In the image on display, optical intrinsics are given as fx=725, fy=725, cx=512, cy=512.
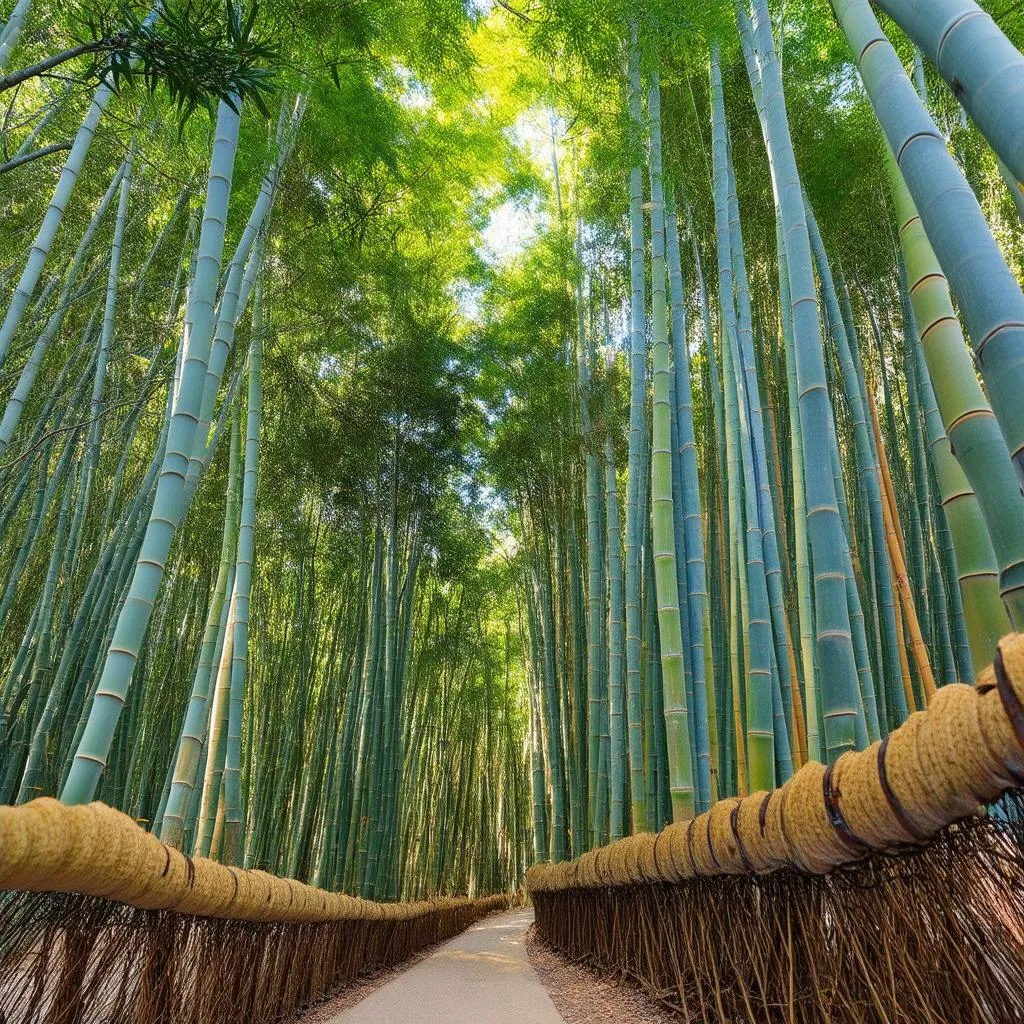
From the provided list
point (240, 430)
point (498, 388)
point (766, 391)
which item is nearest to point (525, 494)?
point (498, 388)

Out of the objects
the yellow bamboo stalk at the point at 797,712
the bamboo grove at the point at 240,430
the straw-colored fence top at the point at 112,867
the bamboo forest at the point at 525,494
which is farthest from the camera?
the yellow bamboo stalk at the point at 797,712

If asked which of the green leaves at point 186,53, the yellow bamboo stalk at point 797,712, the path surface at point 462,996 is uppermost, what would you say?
the green leaves at point 186,53

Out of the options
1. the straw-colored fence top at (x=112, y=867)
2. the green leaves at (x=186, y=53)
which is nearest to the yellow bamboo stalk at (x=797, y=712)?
the straw-colored fence top at (x=112, y=867)

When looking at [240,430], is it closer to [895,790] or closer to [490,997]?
[490,997]

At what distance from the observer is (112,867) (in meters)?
1.02

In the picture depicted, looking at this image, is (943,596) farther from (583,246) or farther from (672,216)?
(583,246)

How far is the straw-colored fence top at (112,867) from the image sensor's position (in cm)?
83

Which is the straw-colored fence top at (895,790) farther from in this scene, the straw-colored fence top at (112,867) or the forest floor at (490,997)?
the straw-colored fence top at (112,867)

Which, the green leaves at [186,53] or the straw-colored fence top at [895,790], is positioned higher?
the green leaves at [186,53]

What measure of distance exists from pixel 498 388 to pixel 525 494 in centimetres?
100

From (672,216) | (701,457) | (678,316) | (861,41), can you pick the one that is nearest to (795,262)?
(861,41)

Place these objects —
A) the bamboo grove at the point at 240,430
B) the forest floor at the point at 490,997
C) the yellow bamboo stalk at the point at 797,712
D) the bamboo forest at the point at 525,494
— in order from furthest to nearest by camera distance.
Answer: the yellow bamboo stalk at the point at 797,712 < the bamboo grove at the point at 240,430 < the forest floor at the point at 490,997 < the bamboo forest at the point at 525,494

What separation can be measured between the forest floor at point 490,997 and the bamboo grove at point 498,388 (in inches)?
24.2

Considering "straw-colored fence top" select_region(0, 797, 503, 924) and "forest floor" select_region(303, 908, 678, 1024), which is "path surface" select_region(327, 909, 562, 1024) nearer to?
"forest floor" select_region(303, 908, 678, 1024)
